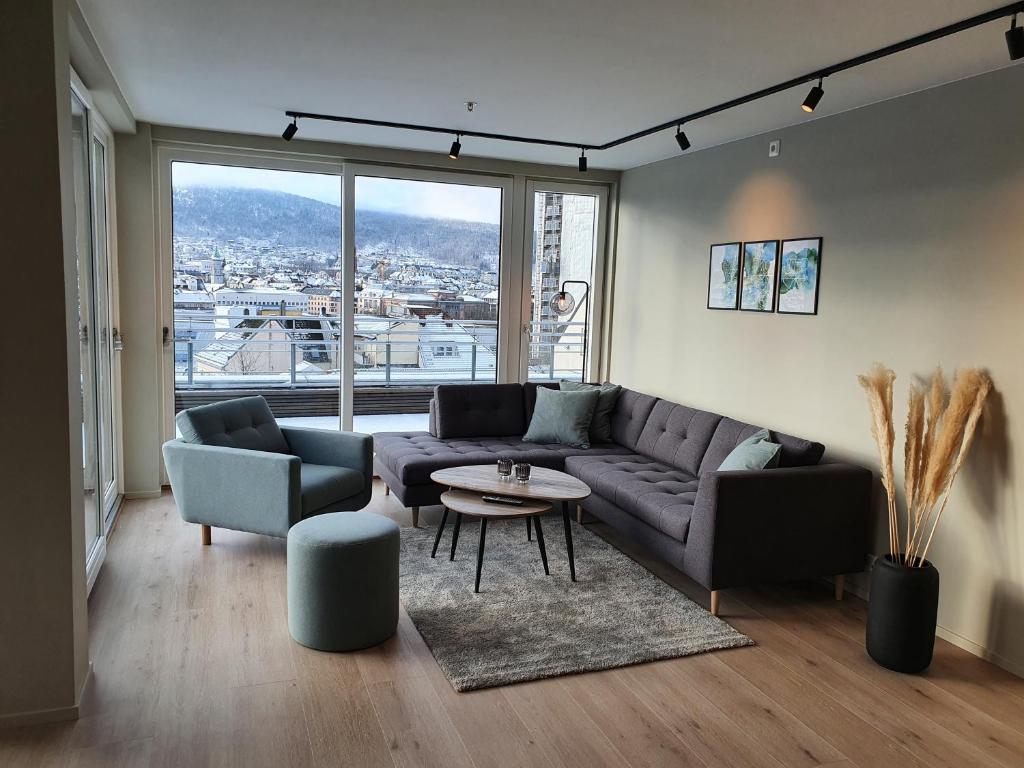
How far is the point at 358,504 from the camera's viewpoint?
4555mm

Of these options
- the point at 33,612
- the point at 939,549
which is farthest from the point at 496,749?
the point at 939,549

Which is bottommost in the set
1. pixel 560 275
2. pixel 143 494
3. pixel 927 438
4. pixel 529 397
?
pixel 143 494

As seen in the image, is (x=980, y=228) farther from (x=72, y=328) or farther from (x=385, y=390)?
(x=385, y=390)

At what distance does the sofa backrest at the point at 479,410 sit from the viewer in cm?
559

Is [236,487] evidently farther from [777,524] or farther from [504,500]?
[777,524]

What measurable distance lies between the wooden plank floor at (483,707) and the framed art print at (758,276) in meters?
1.90

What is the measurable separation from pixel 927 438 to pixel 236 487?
11.1 feet

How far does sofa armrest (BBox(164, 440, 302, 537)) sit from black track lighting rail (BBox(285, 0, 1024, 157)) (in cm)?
211

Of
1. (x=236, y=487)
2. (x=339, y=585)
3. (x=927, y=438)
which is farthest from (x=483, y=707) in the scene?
(x=927, y=438)

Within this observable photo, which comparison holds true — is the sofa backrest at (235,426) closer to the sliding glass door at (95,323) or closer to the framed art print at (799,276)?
the sliding glass door at (95,323)

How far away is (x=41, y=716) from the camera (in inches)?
101

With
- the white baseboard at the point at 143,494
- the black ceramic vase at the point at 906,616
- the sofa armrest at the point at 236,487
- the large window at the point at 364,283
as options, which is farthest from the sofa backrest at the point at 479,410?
the black ceramic vase at the point at 906,616

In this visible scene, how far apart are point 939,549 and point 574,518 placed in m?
2.30

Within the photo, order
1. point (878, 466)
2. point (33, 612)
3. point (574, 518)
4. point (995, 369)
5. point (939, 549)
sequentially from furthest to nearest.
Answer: point (574, 518), point (878, 466), point (939, 549), point (995, 369), point (33, 612)
